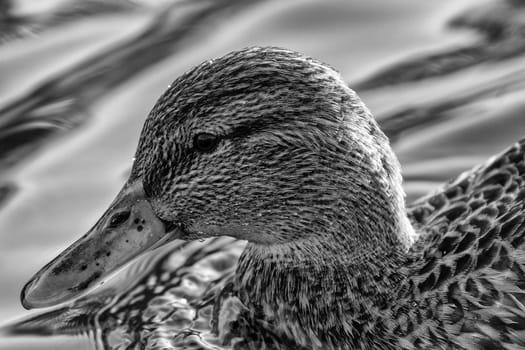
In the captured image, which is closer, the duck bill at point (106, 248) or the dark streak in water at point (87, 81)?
the duck bill at point (106, 248)

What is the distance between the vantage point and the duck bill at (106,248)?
5664mm

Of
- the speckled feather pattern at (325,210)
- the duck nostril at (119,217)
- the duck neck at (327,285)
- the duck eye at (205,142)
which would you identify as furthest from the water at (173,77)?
the duck eye at (205,142)

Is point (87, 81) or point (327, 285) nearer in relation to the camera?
point (327, 285)

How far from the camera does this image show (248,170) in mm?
5586

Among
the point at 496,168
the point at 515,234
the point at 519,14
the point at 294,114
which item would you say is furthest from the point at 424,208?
the point at 519,14

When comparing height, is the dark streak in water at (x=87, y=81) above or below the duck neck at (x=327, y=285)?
above

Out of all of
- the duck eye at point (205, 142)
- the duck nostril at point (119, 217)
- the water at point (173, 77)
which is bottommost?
the duck nostril at point (119, 217)

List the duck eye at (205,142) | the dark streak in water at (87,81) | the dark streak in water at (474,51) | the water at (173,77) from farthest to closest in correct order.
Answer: the dark streak in water at (474,51), the dark streak in water at (87,81), the water at (173,77), the duck eye at (205,142)

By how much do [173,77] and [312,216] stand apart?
2695 millimetres

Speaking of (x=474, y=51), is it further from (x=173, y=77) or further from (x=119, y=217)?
(x=119, y=217)

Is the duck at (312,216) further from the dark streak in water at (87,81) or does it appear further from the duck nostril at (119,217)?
the dark streak in water at (87,81)

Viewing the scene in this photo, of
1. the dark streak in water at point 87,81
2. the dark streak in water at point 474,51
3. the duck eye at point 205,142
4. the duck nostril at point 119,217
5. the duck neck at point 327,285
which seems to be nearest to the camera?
the duck eye at point 205,142

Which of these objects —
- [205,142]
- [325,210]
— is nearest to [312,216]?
[325,210]

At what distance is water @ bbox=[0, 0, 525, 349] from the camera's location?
A: 7.39m
